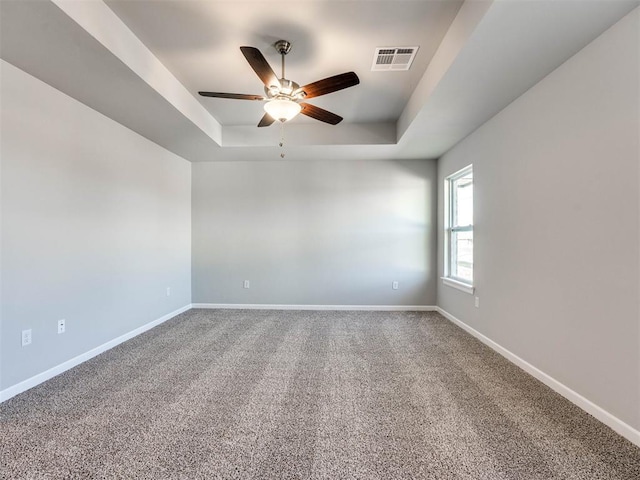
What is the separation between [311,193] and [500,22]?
3.23 metres

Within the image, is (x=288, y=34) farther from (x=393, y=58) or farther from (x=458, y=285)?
(x=458, y=285)

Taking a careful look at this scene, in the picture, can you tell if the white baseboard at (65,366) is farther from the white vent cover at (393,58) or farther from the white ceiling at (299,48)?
the white vent cover at (393,58)

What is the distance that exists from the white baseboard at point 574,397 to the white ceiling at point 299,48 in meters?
2.24

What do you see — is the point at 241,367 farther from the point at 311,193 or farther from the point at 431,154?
the point at 431,154

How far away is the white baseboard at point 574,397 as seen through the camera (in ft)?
5.38

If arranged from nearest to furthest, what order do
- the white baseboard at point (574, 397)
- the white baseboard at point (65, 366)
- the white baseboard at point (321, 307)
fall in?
the white baseboard at point (574, 397)
the white baseboard at point (65, 366)
the white baseboard at point (321, 307)

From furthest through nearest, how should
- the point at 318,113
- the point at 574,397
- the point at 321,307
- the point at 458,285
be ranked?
the point at 321,307 → the point at 458,285 → the point at 318,113 → the point at 574,397

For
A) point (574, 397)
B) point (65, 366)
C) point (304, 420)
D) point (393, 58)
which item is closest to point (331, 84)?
point (393, 58)

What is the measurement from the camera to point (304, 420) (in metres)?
1.83

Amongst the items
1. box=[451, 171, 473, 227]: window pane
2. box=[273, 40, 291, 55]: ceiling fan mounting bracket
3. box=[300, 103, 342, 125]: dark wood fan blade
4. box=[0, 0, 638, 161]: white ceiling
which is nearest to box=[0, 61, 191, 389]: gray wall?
box=[0, 0, 638, 161]: white ceiling

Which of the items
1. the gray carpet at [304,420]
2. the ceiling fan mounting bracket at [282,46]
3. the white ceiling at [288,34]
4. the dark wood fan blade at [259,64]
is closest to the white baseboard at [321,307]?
the gray carpet at [304,420]

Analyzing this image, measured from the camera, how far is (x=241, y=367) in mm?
2592

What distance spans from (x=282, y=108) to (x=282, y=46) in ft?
1.56

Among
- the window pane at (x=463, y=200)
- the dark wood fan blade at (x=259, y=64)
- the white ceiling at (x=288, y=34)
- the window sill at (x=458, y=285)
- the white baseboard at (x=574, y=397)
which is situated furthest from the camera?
the window pane at (x=463, y=200)
